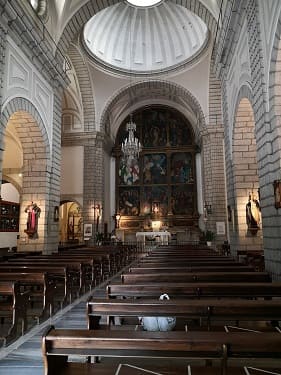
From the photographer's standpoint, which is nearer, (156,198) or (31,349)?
(31,349)

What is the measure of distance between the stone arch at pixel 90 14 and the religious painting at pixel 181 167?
13.6 m

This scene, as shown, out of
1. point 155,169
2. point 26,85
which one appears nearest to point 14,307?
point 26,85

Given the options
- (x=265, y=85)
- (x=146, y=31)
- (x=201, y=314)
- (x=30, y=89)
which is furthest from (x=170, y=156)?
(x=201, y=314)

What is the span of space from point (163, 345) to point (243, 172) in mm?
9379

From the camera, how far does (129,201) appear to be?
25172 millimetres

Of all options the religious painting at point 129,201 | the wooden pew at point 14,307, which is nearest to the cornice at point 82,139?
the religious painting at point 129,201

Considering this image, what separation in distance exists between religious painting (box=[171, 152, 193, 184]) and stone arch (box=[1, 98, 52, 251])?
48.5 feet

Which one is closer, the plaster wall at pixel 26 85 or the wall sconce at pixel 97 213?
the plaster wall at pixel 26 85

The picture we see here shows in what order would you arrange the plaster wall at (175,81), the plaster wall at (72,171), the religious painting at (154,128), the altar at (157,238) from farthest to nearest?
the religious painting at (154,128) → the altar at (157,238) → the plaster wall at (72,171) → the plaster wall at (175,81)

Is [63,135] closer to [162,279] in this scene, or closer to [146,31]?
[146,31]

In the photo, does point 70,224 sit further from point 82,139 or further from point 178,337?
point 178,337

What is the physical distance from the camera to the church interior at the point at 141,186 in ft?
8.83

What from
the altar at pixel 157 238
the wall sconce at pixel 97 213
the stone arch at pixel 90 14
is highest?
the stone arch at pixel 90 14

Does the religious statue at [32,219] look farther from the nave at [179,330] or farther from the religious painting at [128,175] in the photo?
the religious painting at [128,175]
